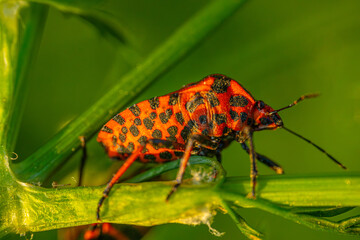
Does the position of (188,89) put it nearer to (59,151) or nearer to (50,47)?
(59,151)

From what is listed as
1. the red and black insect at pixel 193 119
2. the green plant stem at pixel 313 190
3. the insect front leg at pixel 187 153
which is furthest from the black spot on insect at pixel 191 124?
the green plant stem at pixel 313 190

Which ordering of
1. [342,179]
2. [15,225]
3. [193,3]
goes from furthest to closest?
[193,3]
[15,225]
[342,179]

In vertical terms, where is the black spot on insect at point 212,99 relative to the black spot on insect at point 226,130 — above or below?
above

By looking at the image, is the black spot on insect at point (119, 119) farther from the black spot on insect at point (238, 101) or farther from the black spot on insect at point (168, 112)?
the black spot on insect at point (238, 101)

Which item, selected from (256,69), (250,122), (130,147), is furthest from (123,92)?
(256,69)

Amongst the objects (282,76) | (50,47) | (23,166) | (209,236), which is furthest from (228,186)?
(50,47)
